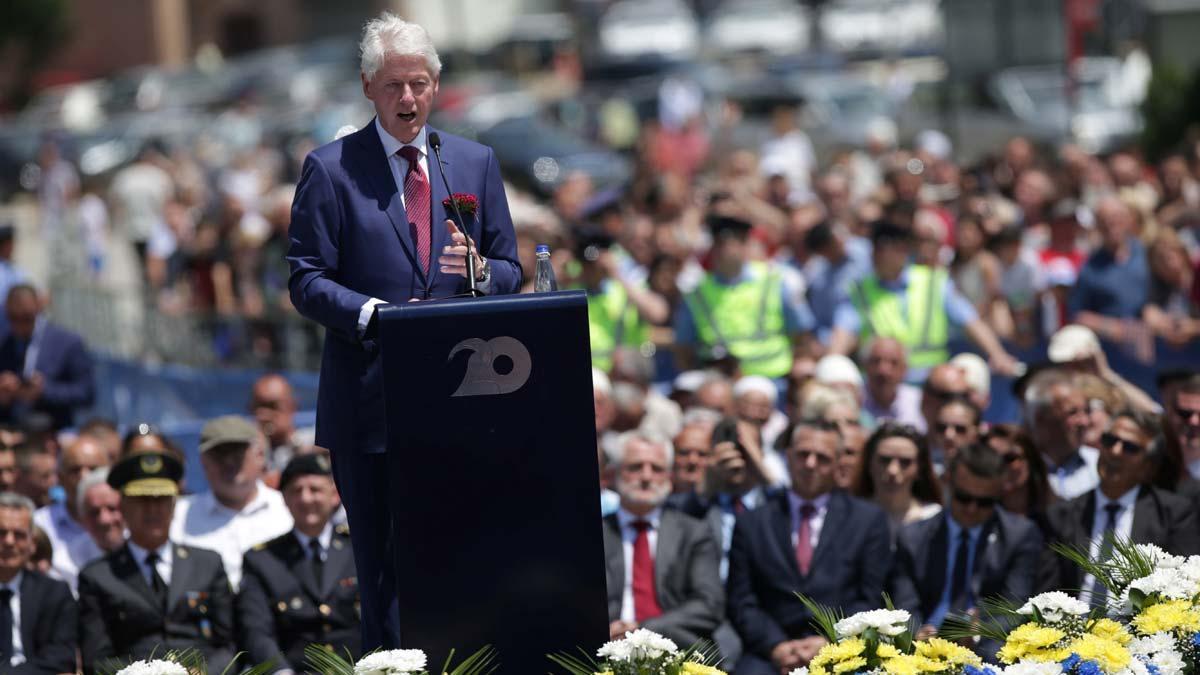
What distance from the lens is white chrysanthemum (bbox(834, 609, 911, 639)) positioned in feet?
17.0

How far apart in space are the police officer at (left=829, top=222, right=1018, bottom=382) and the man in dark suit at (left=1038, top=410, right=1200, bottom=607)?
11.1 feet

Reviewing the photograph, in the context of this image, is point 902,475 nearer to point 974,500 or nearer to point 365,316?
point 974,500

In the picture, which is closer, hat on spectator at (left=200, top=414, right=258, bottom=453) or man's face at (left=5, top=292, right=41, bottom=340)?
hat on spectator at (left=200, top=414, right=258, bottom=453)

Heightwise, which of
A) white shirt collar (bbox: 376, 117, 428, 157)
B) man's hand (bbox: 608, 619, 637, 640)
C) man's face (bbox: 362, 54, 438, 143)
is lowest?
man's hand (bbox: 608, 619, 637, 640)

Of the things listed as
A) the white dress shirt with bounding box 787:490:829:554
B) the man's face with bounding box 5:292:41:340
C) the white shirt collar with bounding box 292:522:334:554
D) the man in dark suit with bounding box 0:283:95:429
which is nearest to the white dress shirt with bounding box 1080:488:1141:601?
the white dress shirt with bounding box 787:490:829:554

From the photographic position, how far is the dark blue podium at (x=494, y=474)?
5.01m

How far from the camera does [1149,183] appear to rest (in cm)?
1577

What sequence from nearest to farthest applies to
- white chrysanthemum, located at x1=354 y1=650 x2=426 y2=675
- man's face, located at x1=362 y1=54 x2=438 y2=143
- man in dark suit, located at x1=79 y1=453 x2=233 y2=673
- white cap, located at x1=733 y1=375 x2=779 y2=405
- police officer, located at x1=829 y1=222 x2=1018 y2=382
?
white chrysanthemum, located at x1=354 y1=650 x2=426 y2=675, man's face, located at x1=362 y1=54 x2=438 y2=143, man in dark suit, located at x1=79 y1=453 x2=233 y2=673, white cap, located at x1=733 y1=375 x2=779 y2=405, police officer, located at x1=829 y1=222 x2=1018 y2=382

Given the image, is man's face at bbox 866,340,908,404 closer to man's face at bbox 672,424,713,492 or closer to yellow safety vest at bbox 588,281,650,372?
man's face at bbox 672,424,713,492

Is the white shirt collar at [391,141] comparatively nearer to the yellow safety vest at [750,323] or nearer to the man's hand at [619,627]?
the man's hand at [619,627]

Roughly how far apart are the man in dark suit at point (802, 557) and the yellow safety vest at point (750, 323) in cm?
326

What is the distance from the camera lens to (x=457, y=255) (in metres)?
5.20

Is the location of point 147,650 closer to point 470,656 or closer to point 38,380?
point 470,656

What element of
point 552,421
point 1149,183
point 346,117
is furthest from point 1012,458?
point 346,117
